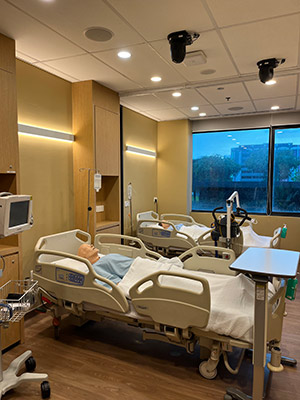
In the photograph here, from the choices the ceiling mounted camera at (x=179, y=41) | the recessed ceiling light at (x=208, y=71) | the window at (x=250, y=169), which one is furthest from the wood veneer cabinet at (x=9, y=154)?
the window at (x=250, y=169)

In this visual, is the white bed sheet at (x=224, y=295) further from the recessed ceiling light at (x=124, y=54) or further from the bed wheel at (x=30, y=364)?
the recessed ceiling light at (x=124, y=54)

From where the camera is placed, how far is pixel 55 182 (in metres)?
3.75

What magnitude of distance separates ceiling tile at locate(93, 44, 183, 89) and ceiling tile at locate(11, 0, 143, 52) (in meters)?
0.21

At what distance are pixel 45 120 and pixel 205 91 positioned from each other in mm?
2227

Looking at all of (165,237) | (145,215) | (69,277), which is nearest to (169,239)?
(165,237)

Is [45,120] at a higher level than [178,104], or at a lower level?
lower

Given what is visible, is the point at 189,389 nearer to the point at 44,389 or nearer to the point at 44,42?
the point at 44,389

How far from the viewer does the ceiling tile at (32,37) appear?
231cm

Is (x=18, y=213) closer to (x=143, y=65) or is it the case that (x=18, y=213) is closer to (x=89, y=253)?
(x=89, y=253)

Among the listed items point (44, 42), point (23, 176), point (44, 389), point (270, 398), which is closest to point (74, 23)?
point (44, 42)

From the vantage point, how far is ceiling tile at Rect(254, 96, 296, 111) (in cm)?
469

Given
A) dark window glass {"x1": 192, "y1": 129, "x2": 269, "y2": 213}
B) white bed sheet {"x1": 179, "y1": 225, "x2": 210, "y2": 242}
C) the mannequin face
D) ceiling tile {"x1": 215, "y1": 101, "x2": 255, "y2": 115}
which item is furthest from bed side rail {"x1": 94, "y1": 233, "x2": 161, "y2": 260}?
dark window glass {"x1": 192, "y1": 129, "x2": 269, "y2": 213}

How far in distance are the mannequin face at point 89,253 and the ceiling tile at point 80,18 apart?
2.05 meters

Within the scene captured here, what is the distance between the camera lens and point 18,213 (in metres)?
2.38
